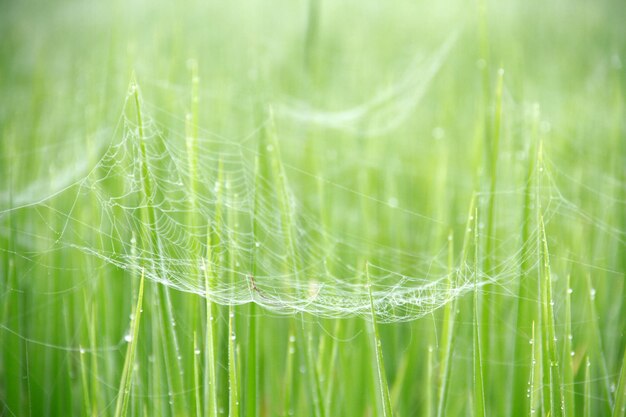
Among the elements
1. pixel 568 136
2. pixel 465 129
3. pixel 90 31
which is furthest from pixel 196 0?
pixel 568 136

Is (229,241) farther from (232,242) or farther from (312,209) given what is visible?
(312,209)

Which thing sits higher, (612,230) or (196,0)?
(196,0)

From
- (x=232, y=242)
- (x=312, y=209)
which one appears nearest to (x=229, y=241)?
(x=232, y=242)

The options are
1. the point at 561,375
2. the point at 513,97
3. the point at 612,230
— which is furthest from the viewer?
the point at 513,97

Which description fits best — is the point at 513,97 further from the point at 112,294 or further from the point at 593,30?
the point at 112,294

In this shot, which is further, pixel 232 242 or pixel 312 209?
pixel 312 209

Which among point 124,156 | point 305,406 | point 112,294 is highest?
point 124,156

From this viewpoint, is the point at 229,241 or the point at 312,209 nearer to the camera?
the point at 229,241

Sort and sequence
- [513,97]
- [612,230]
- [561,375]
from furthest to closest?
[513,97] → [612,230] → [561,375]
